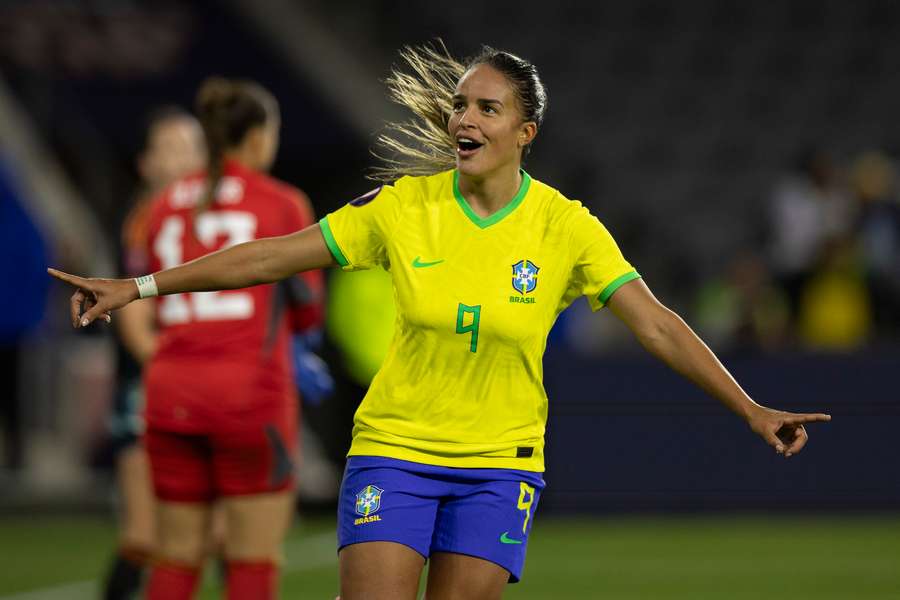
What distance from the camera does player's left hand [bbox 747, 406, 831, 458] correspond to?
16.1 ft

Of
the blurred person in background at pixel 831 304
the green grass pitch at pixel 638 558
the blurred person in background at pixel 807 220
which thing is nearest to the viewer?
the green grass pitch at pixel 638 558

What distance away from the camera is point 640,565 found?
10.8m

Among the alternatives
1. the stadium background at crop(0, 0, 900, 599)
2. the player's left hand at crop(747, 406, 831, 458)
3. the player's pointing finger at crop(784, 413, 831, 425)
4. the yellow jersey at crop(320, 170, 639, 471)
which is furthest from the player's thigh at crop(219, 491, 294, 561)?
the stadium background at crop(0, 0, 900, 599)

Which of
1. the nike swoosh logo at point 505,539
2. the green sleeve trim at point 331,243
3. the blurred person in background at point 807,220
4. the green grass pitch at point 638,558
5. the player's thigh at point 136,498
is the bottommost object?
the green grass pitch at point 638,558

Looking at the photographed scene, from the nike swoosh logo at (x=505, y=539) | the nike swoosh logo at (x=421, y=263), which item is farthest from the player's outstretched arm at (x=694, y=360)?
the nike swoosh logo at (x=505, y=539)

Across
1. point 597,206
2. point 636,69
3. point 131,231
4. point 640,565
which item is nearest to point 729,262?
point 597,206

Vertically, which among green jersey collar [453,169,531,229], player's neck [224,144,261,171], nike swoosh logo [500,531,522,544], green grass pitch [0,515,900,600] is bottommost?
green grass pitch [0,515,900,600]

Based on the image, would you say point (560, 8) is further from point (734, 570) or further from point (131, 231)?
point (131, 231)

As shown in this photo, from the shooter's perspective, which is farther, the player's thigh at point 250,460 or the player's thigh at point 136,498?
the player's thigh at point 136,498

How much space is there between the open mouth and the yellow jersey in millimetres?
152

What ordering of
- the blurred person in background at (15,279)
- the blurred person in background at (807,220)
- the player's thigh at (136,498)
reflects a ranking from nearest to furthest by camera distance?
the player's thigh at (136,498), the blurred person in background at (15,279), the blurred person in background at (807,220)

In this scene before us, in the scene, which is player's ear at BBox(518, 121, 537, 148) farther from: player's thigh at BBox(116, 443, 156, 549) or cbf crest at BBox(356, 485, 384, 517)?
player's thigh at BBox(116, 443, 156, 549)

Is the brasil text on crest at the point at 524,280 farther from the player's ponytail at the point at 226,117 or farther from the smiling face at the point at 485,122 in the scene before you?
the player's ponytail at the point at 226,117

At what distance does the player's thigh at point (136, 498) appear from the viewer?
308 inches
